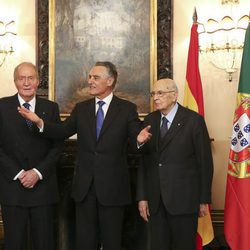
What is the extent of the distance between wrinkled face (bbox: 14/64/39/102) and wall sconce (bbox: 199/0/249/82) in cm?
162

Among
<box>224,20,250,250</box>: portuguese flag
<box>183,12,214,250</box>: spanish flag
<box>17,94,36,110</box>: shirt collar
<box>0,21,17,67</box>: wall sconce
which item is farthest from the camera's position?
<box>0,21,17,67</box>: wall sconce

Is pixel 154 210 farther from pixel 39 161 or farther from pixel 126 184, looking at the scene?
pixel 39 161

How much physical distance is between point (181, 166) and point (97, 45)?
65.8 inches

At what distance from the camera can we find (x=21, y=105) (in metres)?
2.82

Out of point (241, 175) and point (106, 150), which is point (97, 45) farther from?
point (241, 175)

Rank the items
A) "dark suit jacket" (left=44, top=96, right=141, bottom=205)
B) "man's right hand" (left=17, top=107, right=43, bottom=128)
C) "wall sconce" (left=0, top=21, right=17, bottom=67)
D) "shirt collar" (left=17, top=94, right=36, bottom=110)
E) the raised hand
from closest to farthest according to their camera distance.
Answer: the raised hand, "man's right hand" (left=17, top=107, right=43, bottom=128), "dark suit jacket" (left=44, top=96, right=141, bottom=205), "shirt collar" (left=17, top=94, right=36, bottom=110), "wall sconce" (left=0, top=21, right=17, bottom=67)

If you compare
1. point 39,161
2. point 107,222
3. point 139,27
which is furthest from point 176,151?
point 139,27

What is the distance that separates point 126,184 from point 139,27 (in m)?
1.63

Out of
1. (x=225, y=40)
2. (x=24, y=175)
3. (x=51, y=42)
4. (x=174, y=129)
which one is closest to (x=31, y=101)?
(x=24, y=175)

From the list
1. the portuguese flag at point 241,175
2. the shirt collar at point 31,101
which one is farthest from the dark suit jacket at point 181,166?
the shirt collar at point 31,101

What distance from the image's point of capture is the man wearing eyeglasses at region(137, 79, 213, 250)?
2605 mm

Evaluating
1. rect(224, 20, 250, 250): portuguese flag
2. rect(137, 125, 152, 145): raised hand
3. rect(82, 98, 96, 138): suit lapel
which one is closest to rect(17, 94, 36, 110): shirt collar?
rect(82, 98, 96, 138): suit lapel

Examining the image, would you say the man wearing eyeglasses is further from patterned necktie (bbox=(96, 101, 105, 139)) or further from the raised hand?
patterned necktie (bbox=(96, 101, 105, 139))

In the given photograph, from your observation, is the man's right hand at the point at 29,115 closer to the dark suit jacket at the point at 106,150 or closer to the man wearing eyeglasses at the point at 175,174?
the dark suit jacket at the point at 106,150
